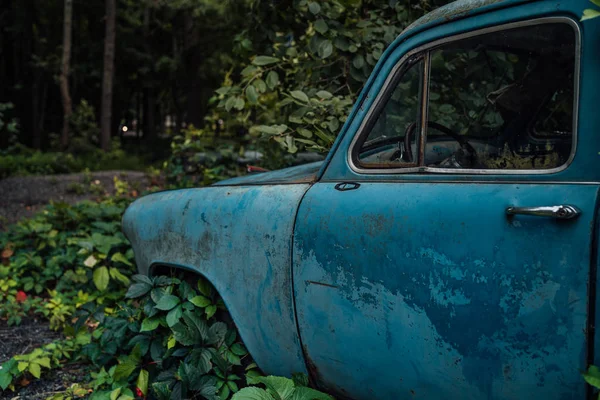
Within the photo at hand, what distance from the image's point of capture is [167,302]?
9.73 feet

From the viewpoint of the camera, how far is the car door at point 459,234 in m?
1.66

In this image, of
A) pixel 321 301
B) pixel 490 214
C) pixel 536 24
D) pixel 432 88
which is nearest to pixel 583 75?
pixel 536 24

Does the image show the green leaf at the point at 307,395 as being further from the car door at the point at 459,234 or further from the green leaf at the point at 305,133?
the green leaf at the point at 305,133

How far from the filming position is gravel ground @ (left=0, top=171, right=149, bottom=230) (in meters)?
8.75

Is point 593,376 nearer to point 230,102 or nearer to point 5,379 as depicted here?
point 5,379

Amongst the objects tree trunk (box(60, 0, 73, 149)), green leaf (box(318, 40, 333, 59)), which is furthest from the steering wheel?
tree trunk (box(60, 0, 73, 149))

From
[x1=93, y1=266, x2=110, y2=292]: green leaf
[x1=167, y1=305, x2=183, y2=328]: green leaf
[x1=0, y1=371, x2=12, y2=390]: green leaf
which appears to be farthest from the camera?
[x1=93, y1=266, x2=110, y2=292]: green leaf

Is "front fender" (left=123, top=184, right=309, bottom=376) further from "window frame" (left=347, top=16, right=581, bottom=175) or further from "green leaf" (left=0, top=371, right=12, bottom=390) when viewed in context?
"green leaf" (left=0, top=371, right=12, bottom=390)

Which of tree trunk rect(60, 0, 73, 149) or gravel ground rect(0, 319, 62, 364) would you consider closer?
gravel ground rect(0, 319, 62, 364)

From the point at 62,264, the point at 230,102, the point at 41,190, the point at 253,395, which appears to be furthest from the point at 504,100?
the point at 41,190

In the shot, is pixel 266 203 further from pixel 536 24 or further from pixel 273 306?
pixel 536 24

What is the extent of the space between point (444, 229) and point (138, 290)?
1.77m

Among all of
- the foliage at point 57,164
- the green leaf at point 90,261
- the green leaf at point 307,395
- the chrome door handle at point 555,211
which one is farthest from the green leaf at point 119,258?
the foliage at point 57,164

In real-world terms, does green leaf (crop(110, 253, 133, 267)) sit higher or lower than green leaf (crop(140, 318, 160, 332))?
lower
